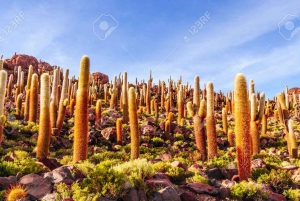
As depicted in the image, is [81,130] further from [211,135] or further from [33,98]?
[33,98]

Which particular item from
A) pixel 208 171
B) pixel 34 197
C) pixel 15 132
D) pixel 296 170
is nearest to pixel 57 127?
pixel 15 132

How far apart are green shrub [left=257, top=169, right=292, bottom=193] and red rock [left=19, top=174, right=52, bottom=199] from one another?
6.64m

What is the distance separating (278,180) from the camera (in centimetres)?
980

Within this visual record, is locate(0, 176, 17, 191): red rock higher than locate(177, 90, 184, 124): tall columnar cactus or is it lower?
lower

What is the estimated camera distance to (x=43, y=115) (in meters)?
12.4

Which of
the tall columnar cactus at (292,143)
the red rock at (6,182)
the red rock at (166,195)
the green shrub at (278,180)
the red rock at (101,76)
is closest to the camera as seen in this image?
the red rock at (6,182)

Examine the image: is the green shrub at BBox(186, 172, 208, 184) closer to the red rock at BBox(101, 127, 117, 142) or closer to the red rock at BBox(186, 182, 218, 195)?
the red rock at BBox(186, 182, 218, 195)

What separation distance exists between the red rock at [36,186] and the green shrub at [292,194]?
273 inches

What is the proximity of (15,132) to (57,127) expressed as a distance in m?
2.24

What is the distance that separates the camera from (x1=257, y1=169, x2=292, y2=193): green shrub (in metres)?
9.75

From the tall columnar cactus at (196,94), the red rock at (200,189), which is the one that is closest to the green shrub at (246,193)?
the red rock at (200,189)

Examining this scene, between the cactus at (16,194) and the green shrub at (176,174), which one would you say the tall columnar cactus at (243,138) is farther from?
the cactus at (16,194)

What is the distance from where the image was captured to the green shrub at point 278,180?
9750 millimetres

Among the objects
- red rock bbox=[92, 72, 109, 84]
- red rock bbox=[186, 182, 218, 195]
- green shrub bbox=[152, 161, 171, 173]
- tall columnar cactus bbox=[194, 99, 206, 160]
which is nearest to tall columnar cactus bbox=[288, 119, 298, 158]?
tall columnar cactus bbox=[194, 99, 206, 160]
